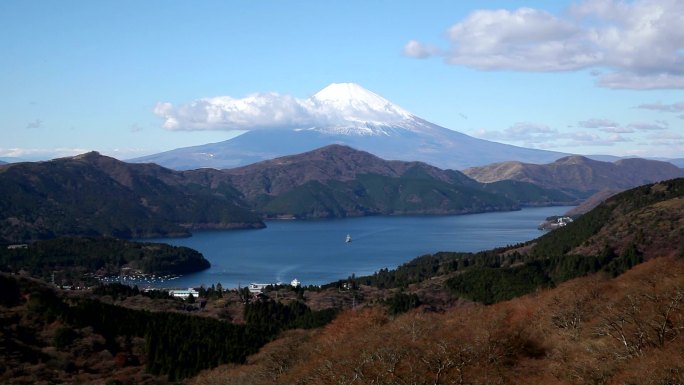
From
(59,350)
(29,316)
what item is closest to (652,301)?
(59,350)

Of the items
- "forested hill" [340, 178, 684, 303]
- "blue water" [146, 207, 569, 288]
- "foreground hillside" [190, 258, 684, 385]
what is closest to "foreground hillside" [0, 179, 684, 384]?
"foreground hillside" [190, 258, 684, 385]

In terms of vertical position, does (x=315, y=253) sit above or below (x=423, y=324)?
below

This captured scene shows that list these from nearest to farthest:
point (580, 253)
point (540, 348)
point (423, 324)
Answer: point (540, 348) → point (423, 324) → point (580, 253)

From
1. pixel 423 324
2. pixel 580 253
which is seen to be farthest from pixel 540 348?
pixel 580 253

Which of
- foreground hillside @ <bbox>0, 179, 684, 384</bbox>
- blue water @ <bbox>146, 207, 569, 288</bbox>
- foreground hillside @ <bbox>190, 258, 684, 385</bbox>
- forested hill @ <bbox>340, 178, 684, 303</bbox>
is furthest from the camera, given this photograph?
blue water @ <bbox>146, 207, 569, 288</bbox>

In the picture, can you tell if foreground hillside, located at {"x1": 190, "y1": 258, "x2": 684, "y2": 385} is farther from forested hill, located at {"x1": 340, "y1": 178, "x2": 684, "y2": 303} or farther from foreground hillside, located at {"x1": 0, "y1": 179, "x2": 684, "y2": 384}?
forested hill, located at {"x1": 340, "y1": 178, "x2": 684, "y2": 303}

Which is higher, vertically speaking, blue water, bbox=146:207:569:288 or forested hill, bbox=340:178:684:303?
forested hill, bbox=340:178:684:303

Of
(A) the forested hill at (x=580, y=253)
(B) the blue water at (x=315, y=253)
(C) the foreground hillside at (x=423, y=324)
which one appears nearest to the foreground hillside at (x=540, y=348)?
(C) the foreground hillside at (x=423, y=324)

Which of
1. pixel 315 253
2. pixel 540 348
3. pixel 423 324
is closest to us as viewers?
pixel 540 348

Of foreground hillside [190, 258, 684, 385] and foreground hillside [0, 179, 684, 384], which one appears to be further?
foreground hillside [0, 179, 684, 384]

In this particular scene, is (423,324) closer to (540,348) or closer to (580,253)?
(540,348)
